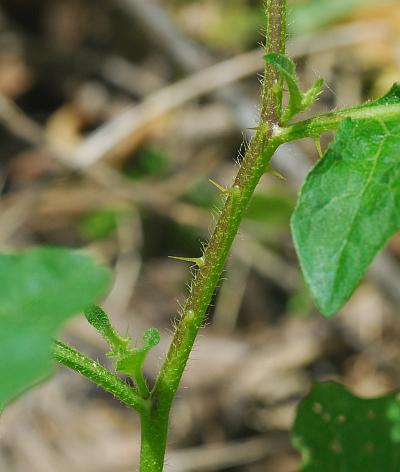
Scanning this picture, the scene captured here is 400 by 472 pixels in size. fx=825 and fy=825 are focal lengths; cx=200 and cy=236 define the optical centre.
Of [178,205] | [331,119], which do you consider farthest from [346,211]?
[178,205]

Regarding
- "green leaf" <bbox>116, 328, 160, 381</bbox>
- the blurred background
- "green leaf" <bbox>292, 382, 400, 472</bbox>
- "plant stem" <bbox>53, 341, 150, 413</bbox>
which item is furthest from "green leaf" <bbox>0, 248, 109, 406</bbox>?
the blurred background

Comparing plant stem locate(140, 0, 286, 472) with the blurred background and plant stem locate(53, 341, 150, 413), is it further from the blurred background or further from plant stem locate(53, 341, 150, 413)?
the blurred background

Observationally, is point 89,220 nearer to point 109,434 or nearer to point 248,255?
point 248,255

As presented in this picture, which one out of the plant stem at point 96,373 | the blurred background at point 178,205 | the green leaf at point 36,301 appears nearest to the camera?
the green leaf at point 36,301

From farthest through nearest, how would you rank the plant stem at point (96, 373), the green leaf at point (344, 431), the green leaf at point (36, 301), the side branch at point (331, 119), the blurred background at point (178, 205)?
the blurred background at point (178, 205) < the green leaf at point (344, 431) < the plant stem at point (96, 373) < the side branch at point (331, 119) < the green leaf at point (36, 301)

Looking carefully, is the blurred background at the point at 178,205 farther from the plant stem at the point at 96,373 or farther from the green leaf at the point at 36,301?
the green leaf at the point at 36,301

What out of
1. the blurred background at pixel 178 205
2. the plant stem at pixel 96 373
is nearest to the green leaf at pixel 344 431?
the plant stem at pixel 96 373

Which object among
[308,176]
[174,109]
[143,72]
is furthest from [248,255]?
[308,176]
